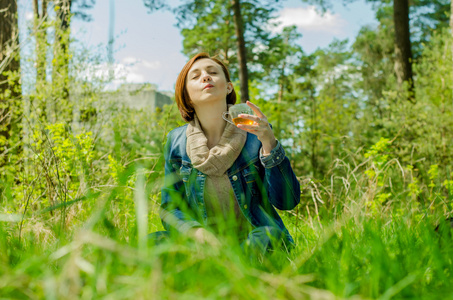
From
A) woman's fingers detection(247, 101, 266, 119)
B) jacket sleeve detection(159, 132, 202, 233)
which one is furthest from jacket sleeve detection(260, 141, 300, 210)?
jacket sleeve detection(159, 132, 202, 233)

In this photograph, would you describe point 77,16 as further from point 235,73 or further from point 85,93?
point 235,73

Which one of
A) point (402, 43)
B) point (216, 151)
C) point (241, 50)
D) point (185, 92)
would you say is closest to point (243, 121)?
point (216, 151)

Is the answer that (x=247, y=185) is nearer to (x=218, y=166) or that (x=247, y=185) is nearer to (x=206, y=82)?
(x=218, y=166)

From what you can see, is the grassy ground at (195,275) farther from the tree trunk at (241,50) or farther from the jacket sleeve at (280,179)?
Result: the tree trunk at (241,50)

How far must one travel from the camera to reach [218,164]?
2.10 metres

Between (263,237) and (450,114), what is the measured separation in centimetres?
614

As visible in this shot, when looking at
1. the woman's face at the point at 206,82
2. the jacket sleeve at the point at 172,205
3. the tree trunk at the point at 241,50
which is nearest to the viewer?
the jacket sleeve at the point at 172,205

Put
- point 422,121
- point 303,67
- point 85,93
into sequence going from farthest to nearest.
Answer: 1. point 303,67
2. point 422,121
3. point 85,93

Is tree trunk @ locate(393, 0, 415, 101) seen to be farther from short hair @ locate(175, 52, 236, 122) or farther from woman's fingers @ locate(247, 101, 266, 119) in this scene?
woman's fingers @ locate(247, 101, 266, 119)

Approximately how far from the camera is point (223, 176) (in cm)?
219

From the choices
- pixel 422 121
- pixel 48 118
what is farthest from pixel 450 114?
pixel 48 118

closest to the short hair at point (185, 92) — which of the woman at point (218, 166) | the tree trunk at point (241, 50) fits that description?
the woman at point (218, 166)

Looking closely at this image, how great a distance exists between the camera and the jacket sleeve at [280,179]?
75.9 inches

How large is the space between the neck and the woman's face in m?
0.04
